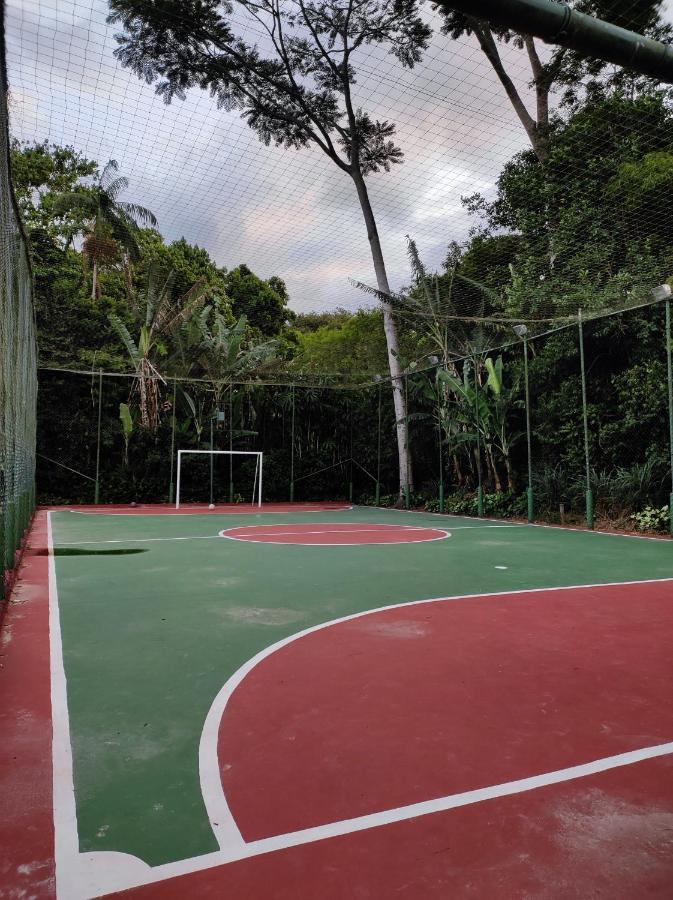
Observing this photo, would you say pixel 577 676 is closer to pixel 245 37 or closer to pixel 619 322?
pixel 619 322

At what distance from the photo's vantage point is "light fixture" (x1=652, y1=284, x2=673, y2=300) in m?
6.93

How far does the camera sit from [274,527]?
26.8 ft

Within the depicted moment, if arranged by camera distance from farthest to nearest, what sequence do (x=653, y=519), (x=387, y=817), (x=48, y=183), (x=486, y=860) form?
(x=48, y=183)
(x=653, y=519)
(x=387, y=817)
(x=486, y=860)

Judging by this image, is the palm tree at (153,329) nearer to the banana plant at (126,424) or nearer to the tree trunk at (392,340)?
the banana plant at (126,424)

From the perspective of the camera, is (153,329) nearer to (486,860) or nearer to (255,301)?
(486,860)

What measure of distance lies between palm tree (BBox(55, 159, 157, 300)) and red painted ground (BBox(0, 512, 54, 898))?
13079 mm

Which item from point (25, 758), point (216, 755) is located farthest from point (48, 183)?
point (216, 755)

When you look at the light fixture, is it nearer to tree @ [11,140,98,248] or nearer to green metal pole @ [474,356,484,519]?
green metal pole @ [474,356,484,519]

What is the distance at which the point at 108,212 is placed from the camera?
47.6ft

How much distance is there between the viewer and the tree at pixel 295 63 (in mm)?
7199

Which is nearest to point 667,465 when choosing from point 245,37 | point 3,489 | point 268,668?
point 268,668

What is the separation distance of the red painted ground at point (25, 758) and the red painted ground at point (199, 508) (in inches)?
276

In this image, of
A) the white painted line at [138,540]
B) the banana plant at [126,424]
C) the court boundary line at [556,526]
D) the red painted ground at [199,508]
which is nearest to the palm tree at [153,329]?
the banana plant at [126,424]

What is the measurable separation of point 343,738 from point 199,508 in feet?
32.6
